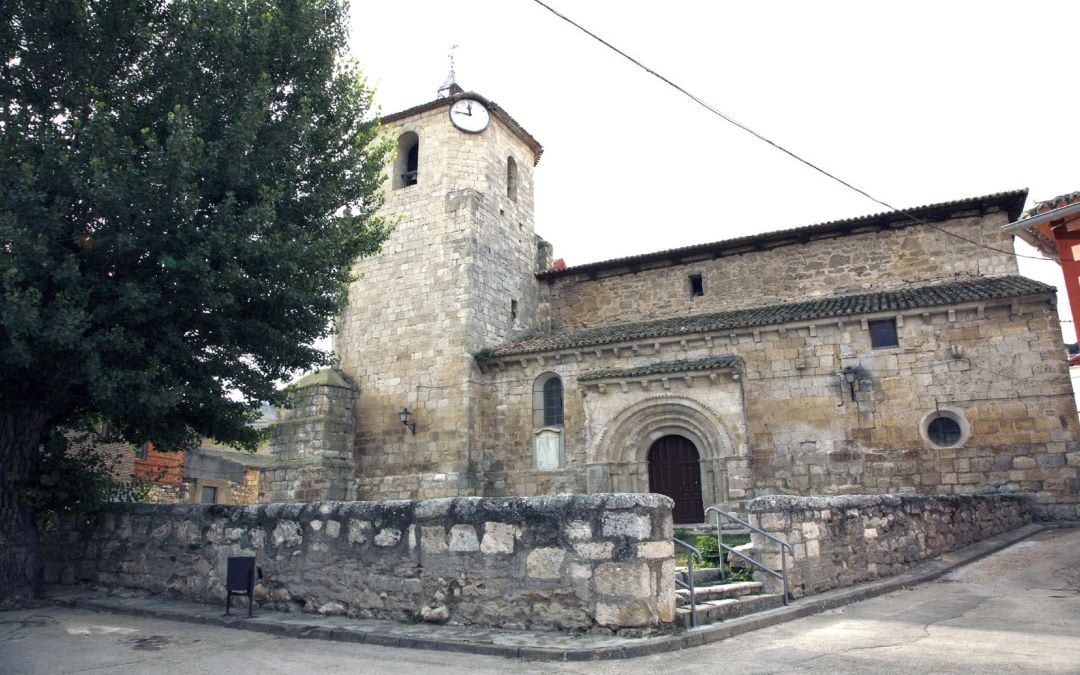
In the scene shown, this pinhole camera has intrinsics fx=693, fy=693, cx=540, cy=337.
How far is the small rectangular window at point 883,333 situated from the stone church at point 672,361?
1.6 inches

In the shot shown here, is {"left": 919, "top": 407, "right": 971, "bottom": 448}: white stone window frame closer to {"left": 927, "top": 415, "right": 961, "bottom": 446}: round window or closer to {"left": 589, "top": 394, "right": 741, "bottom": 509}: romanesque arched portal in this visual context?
{"left": 927, "top": 415, "right": 961, "bottom": 446}: round window

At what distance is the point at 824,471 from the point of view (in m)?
15.4

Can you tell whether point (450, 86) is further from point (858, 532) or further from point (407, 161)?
point (858, 532)

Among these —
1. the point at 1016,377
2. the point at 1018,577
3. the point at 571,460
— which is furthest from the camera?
the point at 571,460

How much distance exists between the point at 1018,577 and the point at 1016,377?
660 cm

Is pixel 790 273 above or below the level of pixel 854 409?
above

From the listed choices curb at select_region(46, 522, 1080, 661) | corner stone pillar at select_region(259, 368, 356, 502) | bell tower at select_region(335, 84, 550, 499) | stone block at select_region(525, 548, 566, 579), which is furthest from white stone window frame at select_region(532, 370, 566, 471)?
stone block at select_region(525, 548, 566, 579)

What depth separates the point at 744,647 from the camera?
604 cm

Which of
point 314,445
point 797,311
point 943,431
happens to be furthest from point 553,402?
point 943,431

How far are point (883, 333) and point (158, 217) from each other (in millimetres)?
14435

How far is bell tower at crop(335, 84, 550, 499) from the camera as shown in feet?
59.5

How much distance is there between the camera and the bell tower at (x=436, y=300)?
59.5 feet

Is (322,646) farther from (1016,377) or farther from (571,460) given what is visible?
(1016,377)

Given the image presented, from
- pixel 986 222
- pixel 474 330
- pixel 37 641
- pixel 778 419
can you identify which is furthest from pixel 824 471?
pixel 37 641
